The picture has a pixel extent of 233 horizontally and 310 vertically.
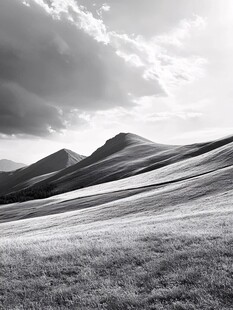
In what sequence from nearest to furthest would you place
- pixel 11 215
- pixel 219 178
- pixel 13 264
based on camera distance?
Answer: pixel 13 264
pixel 219 178
pixel 11 215

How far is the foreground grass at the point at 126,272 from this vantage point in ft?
38.4

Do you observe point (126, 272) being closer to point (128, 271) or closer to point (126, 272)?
point (126, 272)

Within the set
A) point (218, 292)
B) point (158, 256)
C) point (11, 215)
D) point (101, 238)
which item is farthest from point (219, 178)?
point (11, 215)

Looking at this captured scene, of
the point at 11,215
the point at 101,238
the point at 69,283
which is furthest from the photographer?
the point at 11,215

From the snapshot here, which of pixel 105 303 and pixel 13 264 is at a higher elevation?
pixel 13 264

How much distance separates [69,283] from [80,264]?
2.10 meters

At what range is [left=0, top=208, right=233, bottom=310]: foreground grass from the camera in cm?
1170

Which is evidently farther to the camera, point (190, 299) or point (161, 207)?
point (161, 207)

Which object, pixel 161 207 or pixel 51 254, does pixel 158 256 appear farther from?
pixel 161 207

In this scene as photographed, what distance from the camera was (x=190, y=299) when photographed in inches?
443

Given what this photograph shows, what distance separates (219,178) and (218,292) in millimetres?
49290

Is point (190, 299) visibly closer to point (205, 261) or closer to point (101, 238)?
point (205, 261)

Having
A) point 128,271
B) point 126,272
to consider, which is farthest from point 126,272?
point 128,271

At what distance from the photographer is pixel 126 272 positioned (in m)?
14.5
